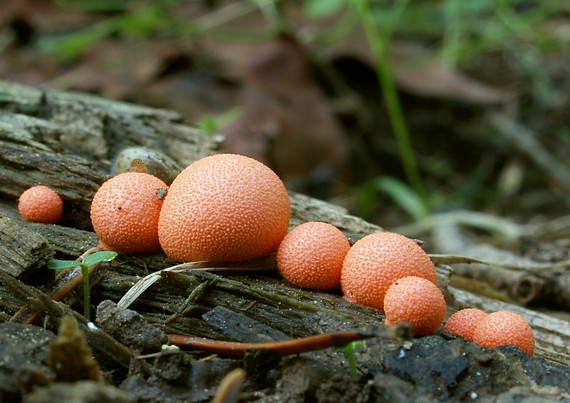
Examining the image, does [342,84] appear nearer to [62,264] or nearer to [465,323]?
[465,323]

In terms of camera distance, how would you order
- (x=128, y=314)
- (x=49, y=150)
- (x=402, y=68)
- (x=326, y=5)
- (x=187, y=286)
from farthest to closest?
(x=402, y=68) → (x=326, y=5) → (x=49, y=150) → (x=187, y=286) → (x=128, y=314)

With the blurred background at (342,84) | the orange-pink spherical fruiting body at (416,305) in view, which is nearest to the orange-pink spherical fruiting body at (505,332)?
the orange-pink spherical fruiting body at (416,305)

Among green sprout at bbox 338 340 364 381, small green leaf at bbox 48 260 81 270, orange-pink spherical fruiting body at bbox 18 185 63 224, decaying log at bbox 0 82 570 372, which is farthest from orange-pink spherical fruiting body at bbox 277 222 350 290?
orange-pink spherical fruiting body at bbox 18 185 63 224

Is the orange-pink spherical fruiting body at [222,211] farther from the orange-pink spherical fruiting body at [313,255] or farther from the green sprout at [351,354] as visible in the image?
the green sprout at [351,354]

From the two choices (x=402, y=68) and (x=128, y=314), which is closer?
(x=128, y=314)

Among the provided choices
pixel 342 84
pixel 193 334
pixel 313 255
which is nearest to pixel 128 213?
pixel 193 334

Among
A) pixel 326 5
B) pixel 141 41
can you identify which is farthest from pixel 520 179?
pixel 141 41

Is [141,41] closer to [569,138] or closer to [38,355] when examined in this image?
[569,138]
